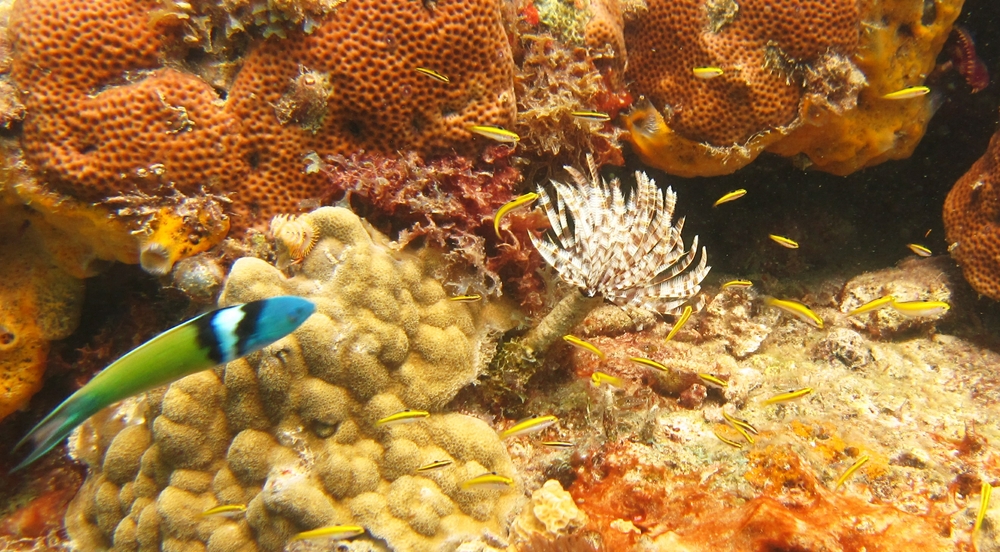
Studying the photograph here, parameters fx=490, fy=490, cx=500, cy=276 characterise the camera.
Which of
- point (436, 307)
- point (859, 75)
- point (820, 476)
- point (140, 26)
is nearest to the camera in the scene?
point (820, 476)

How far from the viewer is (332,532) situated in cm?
309

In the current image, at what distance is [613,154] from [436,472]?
3178mm

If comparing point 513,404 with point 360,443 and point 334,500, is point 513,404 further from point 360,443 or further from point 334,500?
point 334,500

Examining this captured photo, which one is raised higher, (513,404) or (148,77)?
(148,77)

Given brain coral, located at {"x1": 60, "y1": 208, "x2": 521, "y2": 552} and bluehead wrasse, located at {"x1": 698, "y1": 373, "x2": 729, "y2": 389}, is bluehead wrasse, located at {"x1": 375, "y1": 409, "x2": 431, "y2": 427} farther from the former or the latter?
bluehead wrasse, located at {"x1": 698, "y1": 373, "x2": 729, "y2": 389}

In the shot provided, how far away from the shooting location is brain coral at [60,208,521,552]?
10.9 feet

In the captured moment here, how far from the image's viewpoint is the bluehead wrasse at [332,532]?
3.07 metres

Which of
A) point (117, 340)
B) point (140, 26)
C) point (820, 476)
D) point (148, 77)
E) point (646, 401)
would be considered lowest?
point (117, 340)

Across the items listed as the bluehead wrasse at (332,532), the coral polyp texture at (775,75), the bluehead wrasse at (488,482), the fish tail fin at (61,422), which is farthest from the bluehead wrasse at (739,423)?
the fish tail fin at (61,422)

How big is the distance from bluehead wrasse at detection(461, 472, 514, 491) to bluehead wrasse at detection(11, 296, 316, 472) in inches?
70.4

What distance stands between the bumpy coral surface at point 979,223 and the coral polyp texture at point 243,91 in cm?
484

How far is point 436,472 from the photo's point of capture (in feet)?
11.7

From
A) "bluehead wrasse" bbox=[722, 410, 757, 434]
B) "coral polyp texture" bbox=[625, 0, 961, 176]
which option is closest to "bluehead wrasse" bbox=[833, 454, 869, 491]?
"bluehead wrasse" bbox=[722, 410, 757, 434]

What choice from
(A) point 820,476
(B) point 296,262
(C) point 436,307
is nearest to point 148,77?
(B) point 296,262
